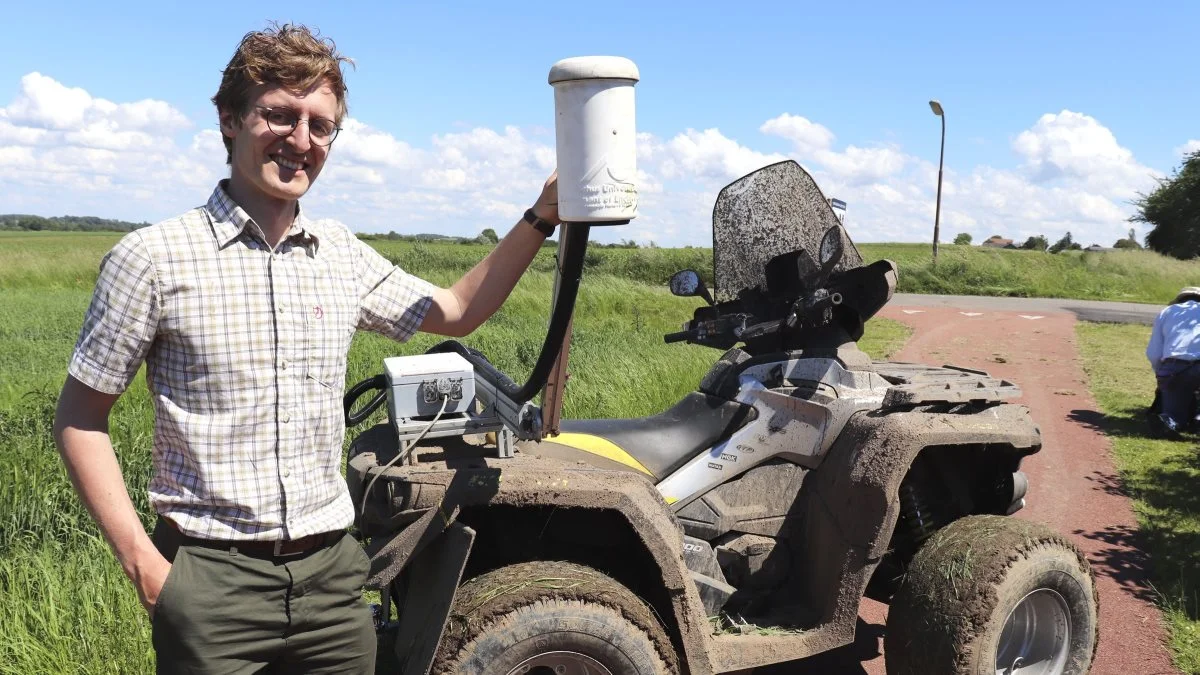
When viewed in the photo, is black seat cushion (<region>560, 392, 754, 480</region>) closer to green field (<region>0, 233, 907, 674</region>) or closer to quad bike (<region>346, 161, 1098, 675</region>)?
quad bike (<region>346, 161, 1098, 675</region>)

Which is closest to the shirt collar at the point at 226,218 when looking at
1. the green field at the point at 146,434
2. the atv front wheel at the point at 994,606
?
the green field at the point at 146,434

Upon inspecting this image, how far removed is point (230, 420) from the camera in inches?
86.4

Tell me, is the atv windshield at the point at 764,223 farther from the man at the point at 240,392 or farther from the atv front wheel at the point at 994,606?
the man at the point at 240,392

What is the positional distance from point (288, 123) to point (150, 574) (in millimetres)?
1080

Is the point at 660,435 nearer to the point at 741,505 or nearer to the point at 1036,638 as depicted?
the point at 741,505

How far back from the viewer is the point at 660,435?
4.04 meters

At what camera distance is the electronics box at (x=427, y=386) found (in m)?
3.22

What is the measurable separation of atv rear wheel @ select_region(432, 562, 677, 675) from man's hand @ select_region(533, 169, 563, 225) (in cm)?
118

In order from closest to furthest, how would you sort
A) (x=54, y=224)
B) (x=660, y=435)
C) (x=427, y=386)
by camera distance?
1. (x=427, y=386)
2. (x=660, y=435)
3. (x=54, y=224)

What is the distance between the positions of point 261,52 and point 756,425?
256 cm

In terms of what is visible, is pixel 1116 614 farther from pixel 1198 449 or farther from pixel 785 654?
pixel 1198 449

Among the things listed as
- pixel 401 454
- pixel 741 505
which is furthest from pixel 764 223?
pixel 401 454

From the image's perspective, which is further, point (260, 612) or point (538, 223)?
point (538, 223)

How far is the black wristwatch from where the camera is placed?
8.78 ft
